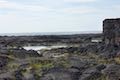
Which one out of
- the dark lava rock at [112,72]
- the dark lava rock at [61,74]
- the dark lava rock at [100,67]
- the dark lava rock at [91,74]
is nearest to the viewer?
the dark lava rock at [112,72]

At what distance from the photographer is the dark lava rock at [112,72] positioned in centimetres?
2455

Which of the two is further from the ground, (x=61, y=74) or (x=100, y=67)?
(x=100, y=67)

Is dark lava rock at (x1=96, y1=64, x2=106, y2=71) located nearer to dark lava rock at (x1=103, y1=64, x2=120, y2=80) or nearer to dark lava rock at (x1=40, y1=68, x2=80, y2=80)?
dark lava rock at (x1=103, y1=64, x2=120, y2=80)

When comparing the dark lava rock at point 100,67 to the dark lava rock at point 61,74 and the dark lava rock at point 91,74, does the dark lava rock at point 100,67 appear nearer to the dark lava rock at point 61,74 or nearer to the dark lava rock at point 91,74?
the dark lava rock at point 91,74

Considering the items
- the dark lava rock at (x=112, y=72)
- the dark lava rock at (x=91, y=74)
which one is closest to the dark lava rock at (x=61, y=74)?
the dark lava rock at (x=91, y=74)

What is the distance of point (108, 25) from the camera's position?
48062mm

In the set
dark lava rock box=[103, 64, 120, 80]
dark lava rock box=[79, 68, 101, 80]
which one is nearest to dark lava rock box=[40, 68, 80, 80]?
dark lava rock box=[79, 68, 101, 80]

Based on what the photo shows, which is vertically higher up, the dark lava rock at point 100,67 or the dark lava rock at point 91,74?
the dark lava rock at point 100,67

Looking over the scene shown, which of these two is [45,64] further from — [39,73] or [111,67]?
[111,67]

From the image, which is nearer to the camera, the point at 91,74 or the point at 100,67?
the point at 91,74

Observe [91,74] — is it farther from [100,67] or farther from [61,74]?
[61,74]

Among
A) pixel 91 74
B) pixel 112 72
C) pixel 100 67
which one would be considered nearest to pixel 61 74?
pixel 91 74

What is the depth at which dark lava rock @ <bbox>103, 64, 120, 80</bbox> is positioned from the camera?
2455 cm

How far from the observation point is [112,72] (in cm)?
2492
